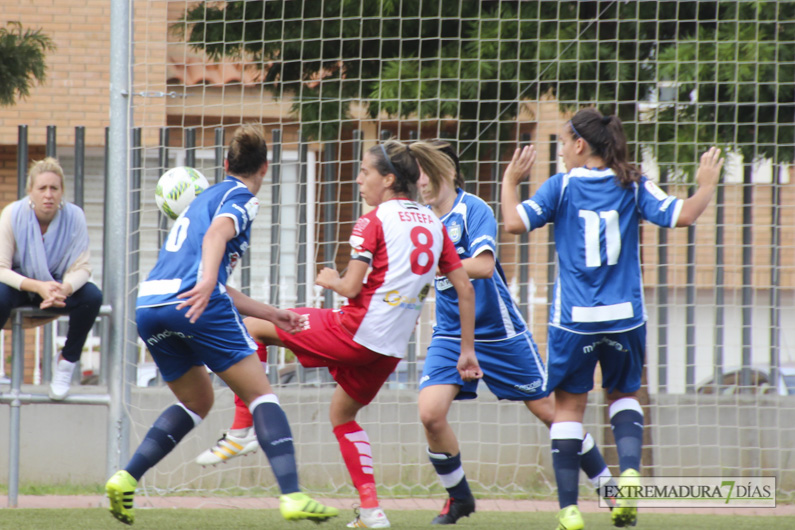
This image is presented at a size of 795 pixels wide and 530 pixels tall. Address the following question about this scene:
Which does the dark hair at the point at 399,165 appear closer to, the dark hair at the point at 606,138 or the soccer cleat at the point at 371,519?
the dark hair at the point at 606,138

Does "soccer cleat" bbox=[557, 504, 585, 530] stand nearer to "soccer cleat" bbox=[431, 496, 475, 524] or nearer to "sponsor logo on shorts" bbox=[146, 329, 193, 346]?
"soccer cleat" bbox=[431, 496, 475, 524]

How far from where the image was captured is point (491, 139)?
7176 mm

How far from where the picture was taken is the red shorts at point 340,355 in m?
4.25

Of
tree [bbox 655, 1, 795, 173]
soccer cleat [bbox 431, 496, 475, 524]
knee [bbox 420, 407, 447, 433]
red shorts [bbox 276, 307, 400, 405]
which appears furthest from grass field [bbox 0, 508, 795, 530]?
tree [bbox 655, 1, 795, 173]

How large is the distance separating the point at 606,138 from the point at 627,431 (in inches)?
53.8

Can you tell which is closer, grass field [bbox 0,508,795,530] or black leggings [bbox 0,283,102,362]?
grass field [bbox 0,508,795,530]

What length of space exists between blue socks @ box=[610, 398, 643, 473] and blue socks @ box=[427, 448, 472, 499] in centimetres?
97

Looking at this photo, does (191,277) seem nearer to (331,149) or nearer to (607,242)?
(607,242)

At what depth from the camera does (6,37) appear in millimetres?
7051

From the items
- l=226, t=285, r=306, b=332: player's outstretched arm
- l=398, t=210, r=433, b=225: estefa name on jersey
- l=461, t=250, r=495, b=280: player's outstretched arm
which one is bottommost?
l=226, t=285, r=306, b=332: player's outstretched arm

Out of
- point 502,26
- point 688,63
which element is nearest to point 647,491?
point 688,63

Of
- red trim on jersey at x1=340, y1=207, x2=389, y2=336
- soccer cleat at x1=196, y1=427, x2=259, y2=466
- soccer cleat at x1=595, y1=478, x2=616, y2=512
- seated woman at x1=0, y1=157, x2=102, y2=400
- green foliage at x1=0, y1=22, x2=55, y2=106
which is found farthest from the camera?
green foliage at x1=0, y1=22, x2=55, y2=106

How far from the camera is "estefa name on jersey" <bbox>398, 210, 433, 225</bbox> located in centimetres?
426

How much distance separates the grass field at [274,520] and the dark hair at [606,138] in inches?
76.2
